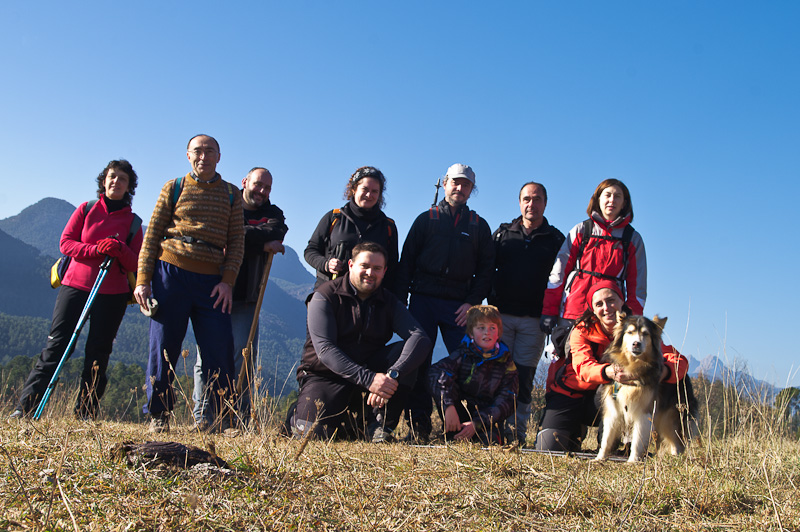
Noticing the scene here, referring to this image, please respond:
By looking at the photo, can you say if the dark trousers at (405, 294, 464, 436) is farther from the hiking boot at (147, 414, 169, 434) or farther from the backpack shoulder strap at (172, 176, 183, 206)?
the backpack shoulder strap at (172, 176, 183, 206)

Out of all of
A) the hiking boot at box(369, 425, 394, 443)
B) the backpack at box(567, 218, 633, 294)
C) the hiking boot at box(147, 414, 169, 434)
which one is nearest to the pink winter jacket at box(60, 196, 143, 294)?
the hiking boot at box(147, 414, 169, 434)

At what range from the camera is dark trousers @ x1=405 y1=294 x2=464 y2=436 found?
212 inches

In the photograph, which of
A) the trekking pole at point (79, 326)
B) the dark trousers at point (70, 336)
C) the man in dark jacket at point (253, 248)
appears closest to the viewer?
the trekking pole at point (79, 326)

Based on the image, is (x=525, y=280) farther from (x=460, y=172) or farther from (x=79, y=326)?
(x=79, y=326)

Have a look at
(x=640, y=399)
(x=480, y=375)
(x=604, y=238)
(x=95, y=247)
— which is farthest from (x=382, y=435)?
(x=95, y=247)

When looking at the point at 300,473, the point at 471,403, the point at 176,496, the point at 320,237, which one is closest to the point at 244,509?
the point at 176,496

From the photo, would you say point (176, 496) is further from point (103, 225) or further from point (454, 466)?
point (103, 225)

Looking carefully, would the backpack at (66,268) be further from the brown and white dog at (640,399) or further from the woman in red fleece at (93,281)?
the brown and white dog at (640,399)

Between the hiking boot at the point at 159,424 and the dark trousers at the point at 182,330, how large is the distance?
0.13 feet

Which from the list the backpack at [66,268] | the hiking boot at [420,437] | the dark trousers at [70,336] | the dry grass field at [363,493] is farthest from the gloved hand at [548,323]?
the dark trousers at [70,336]

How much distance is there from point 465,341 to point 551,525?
282cm

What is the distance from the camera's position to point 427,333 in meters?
5.54

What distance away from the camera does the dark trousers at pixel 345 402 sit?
4715 mm

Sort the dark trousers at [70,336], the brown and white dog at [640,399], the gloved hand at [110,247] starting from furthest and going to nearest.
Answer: the gloved hand at [110,247]
the dark trousers at [70,336]
the brown and white dog at [640,399]
